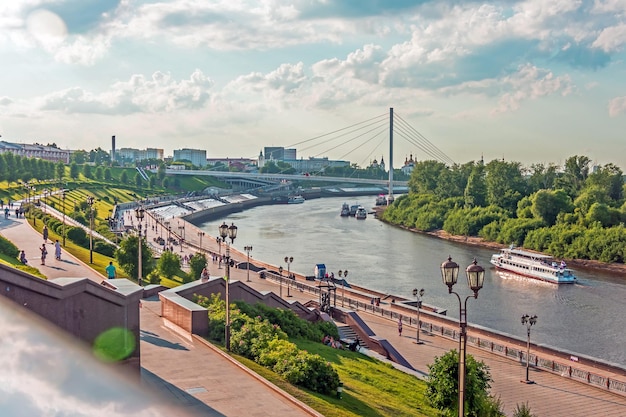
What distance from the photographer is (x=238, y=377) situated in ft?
28.9

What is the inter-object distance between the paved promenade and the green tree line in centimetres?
2658

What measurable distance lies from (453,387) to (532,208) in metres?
45.0

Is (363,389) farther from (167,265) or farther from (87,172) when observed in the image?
(87,172)

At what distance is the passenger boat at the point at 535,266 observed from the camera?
114 feet

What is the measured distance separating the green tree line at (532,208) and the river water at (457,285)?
123 inches

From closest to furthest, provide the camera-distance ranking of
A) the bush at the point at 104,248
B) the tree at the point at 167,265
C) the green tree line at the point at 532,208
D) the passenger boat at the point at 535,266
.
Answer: the tree at the point at 167,265, the bush at the point at 104,248, the passenger boat at the point at 535,266, the green tree line at the point at 532,208

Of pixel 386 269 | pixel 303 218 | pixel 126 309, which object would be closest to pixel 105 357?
pixel 126 309

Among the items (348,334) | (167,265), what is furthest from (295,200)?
(348,334)

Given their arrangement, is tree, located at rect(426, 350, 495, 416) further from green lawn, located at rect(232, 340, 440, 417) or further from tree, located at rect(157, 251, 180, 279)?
tree, located at rect(157, 251, 180, 279)

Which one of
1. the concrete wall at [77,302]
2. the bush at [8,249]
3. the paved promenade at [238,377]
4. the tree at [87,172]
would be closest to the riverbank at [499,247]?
the paved promenade at [238,377]

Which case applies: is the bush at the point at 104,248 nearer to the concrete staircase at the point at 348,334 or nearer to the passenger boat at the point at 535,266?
the concrete staircase at the point at 348,334

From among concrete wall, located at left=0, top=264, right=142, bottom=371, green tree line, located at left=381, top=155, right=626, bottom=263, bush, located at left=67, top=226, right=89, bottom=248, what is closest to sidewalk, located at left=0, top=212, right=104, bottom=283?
bush, located at left=67, top=226, right=89, bottom=248

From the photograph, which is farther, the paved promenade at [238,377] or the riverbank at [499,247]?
the riverbank at [499,247]

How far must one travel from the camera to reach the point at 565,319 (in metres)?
25.4
